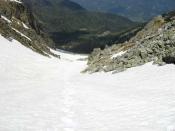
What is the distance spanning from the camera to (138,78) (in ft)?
109

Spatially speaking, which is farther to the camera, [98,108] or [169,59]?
[169,59]

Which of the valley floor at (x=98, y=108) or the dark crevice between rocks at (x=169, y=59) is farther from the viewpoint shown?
the dark crevice between rocks at (x=169, y=59)

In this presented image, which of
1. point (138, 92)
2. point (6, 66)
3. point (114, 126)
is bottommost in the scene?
point (114, 126)

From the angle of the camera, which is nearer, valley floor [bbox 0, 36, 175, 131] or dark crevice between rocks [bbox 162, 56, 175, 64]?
valley floor [bbox 0, 36, 175, 131]

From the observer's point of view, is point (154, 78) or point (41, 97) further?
point (154, 78)

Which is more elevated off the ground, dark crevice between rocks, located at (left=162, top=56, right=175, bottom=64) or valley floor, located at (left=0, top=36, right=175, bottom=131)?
dark crevice between rocks, located at (left=162, top=56, right=175, bottom=64)

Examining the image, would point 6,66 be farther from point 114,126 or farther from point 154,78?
point 114,126

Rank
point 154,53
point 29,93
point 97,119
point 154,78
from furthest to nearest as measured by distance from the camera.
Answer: point 154,53 < point 154,78 < point 29,93 < point 97,119

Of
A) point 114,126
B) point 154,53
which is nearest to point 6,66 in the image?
point 154,53

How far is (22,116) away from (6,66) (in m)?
30.3

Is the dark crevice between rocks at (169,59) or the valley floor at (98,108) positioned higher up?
the dark crevice between rocks at (169,59)

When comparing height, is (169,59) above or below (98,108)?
above

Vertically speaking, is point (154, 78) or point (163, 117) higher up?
point (154, 78)

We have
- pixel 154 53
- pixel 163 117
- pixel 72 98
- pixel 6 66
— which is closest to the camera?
pixel 163 117
